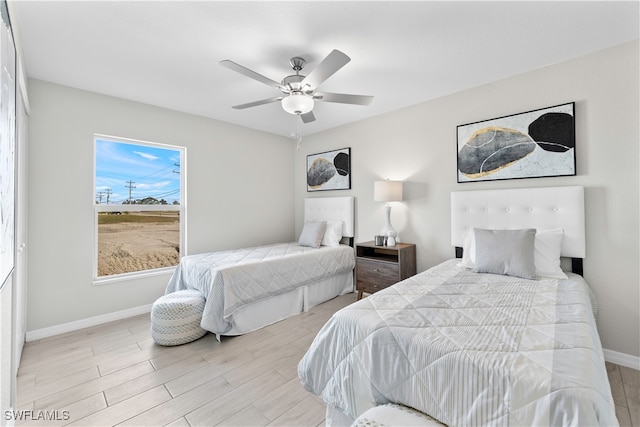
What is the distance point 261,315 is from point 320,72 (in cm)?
237

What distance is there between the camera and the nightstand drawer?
3245 millimetres

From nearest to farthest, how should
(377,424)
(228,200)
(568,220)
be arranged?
1. (377,424)
2. (568,220)
3. (228,200)

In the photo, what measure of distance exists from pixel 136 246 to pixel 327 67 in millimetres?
3095

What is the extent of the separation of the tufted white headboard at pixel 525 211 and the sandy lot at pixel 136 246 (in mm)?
3442

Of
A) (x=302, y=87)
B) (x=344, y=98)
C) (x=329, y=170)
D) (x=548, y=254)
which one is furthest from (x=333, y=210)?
(x=548, y=254)

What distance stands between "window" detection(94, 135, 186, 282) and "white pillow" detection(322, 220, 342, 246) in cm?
194

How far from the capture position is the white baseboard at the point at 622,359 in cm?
219

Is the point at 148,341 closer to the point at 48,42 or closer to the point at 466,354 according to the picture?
the point at 48,42

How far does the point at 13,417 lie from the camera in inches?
63.7

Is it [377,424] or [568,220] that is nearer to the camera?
[377,424]

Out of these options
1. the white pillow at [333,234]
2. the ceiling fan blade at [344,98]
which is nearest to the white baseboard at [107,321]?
the white pillow at [333,234]

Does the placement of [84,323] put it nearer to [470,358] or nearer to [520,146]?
[470,358]

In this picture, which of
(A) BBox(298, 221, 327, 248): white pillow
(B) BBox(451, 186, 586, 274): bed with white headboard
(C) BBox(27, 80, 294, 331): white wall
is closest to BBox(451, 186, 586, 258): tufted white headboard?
(B) BBox(451, 186, 586, 274): bed with white headboard

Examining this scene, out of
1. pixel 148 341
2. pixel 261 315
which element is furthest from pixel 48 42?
pixel 261 315
